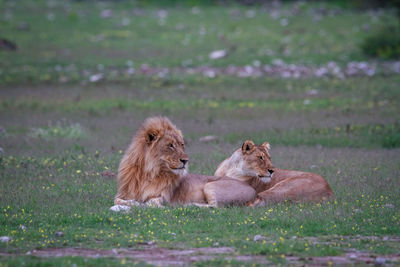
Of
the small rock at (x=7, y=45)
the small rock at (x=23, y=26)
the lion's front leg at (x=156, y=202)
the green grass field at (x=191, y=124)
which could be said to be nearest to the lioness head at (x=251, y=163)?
the green grass field at (x=191, y=124)

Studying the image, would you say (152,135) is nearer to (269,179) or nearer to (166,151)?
(166,151)

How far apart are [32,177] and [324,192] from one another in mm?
5421

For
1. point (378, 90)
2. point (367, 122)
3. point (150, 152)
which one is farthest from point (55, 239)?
point (378, 90)

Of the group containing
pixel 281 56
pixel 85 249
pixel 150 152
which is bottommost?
pixel 85 249

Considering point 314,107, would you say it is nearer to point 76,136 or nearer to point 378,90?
point 378,90

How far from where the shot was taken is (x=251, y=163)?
10.9 metres

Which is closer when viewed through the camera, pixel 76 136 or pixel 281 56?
pixel 76 136

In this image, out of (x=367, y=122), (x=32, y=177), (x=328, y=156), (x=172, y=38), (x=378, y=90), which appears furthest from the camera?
(x=172, y=38)

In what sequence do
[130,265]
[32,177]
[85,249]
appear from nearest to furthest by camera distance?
[130,265], [85,249], [32,177]

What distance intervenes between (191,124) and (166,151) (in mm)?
8295

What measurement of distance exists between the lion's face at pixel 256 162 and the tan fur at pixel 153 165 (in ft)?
3.96

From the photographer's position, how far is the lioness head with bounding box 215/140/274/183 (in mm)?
10812

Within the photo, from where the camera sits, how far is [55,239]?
8305 mm

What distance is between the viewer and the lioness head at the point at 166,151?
10234 mm
